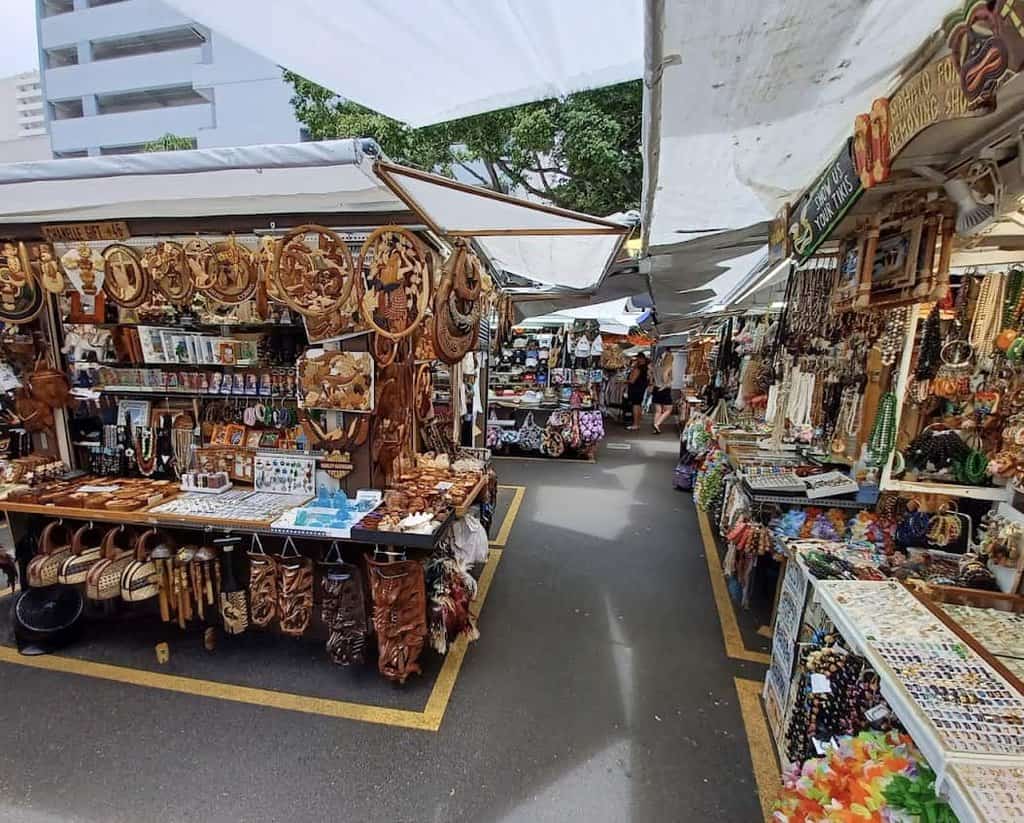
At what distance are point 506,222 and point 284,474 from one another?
2.09 m

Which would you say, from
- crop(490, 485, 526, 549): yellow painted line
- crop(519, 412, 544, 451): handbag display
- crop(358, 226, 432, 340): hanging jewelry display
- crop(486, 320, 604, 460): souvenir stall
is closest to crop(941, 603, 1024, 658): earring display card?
crop(358, 226, 432, 340): hanging jewelry display

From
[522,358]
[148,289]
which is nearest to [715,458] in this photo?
[148,289]

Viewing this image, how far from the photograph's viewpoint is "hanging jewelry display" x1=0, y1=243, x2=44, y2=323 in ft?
8.86

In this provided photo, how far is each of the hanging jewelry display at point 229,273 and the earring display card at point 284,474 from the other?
1045mm

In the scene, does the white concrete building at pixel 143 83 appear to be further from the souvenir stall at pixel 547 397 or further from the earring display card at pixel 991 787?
the earring display card at pixel 991 787

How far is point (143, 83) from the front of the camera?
64.8 ft

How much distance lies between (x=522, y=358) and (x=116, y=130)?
893 inches

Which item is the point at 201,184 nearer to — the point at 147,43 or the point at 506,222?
the point at 506,222

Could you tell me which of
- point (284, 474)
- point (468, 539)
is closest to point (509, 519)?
point (468, 539)

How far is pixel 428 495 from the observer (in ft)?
9.84

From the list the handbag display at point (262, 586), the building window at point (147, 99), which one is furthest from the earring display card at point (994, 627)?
the building window at point (147, 99)

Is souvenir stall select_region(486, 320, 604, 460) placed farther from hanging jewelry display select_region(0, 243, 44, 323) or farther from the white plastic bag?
hanging jewelry display select_region(0, 243, 44, 323)

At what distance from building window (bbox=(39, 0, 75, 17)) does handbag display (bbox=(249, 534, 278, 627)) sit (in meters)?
31.6

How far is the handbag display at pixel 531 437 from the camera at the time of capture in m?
7.92
